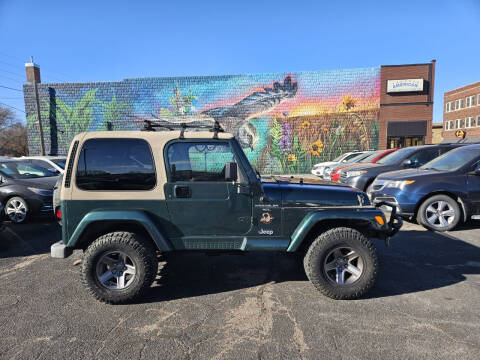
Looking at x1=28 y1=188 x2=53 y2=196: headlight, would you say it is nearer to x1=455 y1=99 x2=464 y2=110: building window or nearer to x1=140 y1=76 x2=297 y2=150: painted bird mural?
x1=140 y1=76 x2=297 y2=150: painted bird mural

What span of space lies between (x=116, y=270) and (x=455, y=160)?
677cm

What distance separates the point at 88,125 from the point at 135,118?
3322 millimetres

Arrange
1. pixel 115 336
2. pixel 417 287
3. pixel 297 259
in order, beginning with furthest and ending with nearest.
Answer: pixel 297 259 < pixel 417 287 < pixel 115 336

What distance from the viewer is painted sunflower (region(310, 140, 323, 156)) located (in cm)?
1805

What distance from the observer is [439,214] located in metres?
5.57

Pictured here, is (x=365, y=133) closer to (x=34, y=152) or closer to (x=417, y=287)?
(x=417, y=287)

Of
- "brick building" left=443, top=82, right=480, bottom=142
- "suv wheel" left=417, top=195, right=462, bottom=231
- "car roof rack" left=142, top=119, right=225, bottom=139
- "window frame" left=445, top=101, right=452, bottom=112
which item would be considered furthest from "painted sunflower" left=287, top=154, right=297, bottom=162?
"window frame" left=445, top=101, right=452, bottom=112

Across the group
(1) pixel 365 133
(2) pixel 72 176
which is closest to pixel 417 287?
(2) pixel 72 176

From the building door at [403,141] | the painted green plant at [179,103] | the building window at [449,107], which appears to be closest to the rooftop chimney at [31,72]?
the painted green plant at [179,103]

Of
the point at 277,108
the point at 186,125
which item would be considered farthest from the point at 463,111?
the point at 186,125

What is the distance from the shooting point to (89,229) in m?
3.04

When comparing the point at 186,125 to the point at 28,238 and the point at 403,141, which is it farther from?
the point at 403,141

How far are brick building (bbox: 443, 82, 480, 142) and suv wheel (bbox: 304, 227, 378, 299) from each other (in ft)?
164

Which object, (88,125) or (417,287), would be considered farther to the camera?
(88,125)
